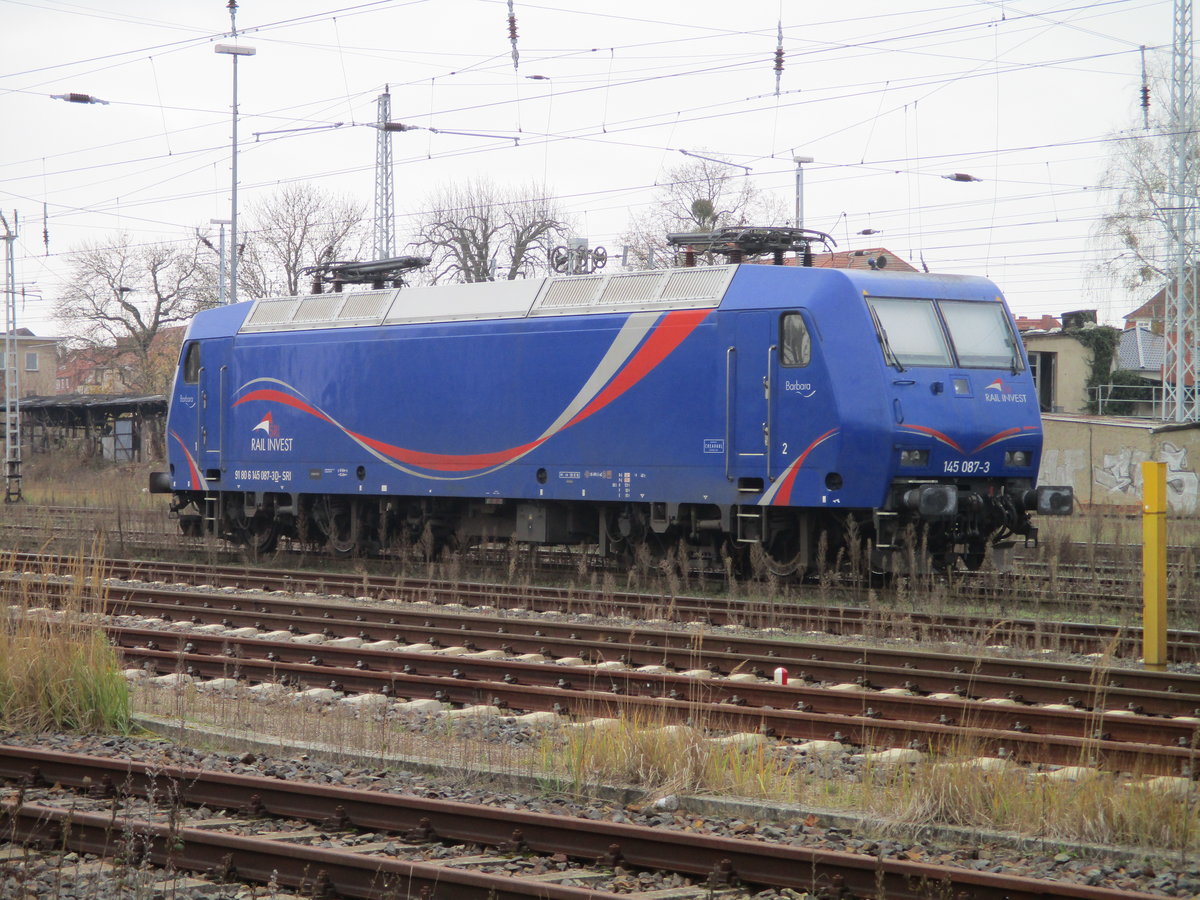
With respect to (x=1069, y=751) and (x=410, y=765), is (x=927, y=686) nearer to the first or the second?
(x=1069, y=751)

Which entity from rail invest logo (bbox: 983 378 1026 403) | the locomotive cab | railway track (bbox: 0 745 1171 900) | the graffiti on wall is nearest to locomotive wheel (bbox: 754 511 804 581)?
the locomotive cab

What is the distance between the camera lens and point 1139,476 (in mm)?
30625

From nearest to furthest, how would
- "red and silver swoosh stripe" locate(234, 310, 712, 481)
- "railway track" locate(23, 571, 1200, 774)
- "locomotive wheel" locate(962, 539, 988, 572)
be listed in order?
"railway track" locate(23, 571, 1200, 774)
"locomotive wheel" locate(962, 539, 988, 572)
"red and silver swoosh stripe" locate(234, 310, 712, 481)

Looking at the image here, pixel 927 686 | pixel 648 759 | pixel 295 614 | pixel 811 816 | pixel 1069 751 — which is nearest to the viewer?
pixel 811 816

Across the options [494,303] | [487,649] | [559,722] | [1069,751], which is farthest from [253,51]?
[1069,751]

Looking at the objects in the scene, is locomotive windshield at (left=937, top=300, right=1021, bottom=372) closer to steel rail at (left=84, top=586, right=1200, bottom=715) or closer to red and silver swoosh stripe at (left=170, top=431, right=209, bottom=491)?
steel rail at (left=84, top=586, right=1200, bottom=715)

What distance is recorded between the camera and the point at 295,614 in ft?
44.5

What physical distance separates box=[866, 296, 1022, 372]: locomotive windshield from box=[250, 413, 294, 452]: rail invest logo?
929cm

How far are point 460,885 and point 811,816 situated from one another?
1810 mm

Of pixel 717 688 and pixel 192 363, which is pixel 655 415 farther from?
pixel 192 363

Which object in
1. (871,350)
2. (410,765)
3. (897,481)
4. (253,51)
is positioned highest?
(253,51)

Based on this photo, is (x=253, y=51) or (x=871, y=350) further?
(x=253, y=51)

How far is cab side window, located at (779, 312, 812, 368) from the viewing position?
14.2m

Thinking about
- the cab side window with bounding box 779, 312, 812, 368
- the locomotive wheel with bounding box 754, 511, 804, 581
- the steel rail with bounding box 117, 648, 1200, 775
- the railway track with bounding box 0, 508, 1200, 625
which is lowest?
the steel rail with bounding box 117, 648, 1200, 775
